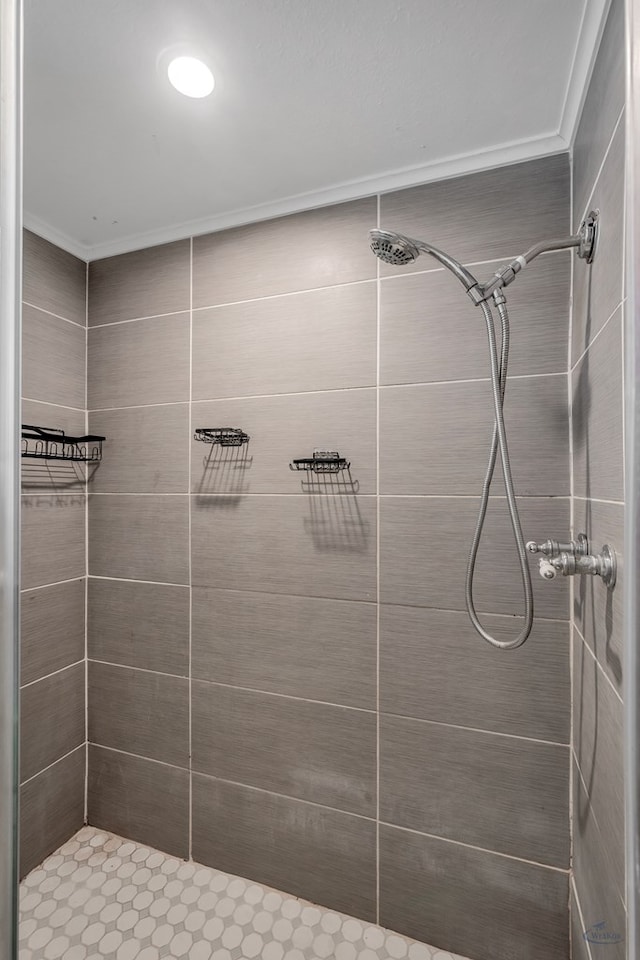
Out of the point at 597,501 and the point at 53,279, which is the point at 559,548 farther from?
the point at 53,279

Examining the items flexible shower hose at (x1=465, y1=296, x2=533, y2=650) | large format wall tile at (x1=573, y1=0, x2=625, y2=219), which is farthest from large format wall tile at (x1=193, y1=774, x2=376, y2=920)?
large format wall tile at (x1=573, y1=0, x2=625, y2=219)

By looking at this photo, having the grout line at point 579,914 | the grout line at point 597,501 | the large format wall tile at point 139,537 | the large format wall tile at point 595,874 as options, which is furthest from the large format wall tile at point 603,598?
the large format wall tile at point 139,537

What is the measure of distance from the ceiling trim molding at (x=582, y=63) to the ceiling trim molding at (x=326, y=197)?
0.06 metres

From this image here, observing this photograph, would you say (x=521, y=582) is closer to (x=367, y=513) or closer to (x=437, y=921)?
(x=367, y=513)

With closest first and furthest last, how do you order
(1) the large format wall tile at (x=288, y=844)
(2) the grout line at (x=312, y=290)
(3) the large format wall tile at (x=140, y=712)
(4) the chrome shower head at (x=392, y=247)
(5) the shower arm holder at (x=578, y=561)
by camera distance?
(5) the shower arm holder at (x=578, y=561), (4) the chrome shower head at (x=392, y=247), (2) the grout line at (x=312, y=290), (1) the large format wall tile at (x=288, y=844), (3) the large format wall tile at (x=140, y=712)

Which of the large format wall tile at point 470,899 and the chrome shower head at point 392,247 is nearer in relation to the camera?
the chrome shower head at point 392,247

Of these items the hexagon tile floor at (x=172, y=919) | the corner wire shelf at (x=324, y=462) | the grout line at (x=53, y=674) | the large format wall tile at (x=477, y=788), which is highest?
the corner wire shelf at (x=324, y=462)

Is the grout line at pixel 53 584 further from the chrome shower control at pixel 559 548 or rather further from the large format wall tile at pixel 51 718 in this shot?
the chrome shower control at pixel 559 548

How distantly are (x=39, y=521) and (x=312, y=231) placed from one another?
1365mm

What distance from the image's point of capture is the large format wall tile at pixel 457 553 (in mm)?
1335

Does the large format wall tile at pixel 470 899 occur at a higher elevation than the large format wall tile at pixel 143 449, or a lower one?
lower

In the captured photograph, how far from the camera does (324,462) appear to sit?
5.01ft

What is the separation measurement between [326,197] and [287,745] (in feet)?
5.80

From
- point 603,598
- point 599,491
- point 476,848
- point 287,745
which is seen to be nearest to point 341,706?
point 287,745
